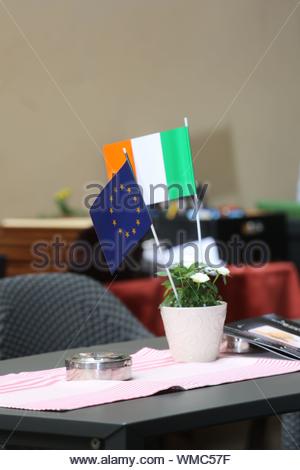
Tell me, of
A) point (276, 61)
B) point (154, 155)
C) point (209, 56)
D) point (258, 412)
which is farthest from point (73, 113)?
point (258, 412)

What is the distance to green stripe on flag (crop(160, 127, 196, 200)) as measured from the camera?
4.36 feet

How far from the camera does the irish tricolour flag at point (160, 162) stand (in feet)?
4.34

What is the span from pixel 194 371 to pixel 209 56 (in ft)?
13.3

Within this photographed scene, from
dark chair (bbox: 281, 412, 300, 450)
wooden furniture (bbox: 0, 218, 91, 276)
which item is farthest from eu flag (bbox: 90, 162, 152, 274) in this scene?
wooden furniture (bbox: 0, 218, 91, 276)

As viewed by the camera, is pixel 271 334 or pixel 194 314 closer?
pixel 194 314

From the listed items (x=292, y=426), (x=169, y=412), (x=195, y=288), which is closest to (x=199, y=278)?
(x=195, y=288)

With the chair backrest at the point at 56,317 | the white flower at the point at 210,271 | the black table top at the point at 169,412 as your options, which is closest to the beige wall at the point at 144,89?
the chair backrest at the point at 56,317

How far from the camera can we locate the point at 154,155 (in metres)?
1.34

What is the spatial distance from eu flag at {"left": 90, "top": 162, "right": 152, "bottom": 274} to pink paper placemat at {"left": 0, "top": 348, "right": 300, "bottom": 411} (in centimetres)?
17

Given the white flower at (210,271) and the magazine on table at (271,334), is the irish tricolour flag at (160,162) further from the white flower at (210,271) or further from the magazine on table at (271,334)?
the magazine on table at (271,334)

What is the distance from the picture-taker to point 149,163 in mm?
1332

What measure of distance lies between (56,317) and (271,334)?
0.65m

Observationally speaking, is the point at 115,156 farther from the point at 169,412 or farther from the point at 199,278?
the point at 169,412
